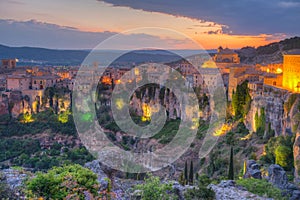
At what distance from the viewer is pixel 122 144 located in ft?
111

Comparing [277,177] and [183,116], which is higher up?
[183,116]

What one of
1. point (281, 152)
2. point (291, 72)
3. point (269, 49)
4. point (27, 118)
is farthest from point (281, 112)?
point (269, 49)

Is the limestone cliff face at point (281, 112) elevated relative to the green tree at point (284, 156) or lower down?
elevated

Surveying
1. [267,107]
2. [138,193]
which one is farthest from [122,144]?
[138,193]

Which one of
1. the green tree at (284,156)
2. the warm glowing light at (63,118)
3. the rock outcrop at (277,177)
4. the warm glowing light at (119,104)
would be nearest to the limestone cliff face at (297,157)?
the green tree at (284,156)

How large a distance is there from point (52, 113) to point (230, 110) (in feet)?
73.5

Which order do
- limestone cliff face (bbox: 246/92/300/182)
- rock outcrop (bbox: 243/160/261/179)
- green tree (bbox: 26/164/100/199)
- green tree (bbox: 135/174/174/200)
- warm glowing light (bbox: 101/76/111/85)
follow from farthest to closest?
warm glowing light (bbox: 101/76/111/85)
limestone cliff face (bbox: 246/92/300/182)
rock outcrop (bbox: 243/160/261/179)
green tree (bbox: 135/174/174/200)
green tree (bbox: 26/164/100/199)

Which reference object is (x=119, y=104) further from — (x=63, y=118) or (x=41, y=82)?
(x=41, y=82)

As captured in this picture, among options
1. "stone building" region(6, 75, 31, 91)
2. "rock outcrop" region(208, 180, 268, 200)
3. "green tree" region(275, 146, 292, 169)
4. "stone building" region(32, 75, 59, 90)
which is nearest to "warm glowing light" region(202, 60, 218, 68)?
"stone building" region(32, 75, 59, 90)

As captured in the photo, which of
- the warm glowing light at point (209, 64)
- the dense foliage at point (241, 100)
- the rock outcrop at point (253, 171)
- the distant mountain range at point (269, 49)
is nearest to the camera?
the rock outcrop at point (253, 171)

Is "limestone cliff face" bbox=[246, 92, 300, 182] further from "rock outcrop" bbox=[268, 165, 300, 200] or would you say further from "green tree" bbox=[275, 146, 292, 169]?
"rock outcrop" bbox=[268, 165, 300, 200]

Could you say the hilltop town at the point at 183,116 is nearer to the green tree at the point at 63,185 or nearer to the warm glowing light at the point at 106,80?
the warm glowing light at the point at 106,80

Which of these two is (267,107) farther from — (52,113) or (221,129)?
(52,113)

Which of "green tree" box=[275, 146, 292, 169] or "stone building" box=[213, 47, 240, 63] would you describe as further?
"stone building" box=[213, 47, 240, 63]
